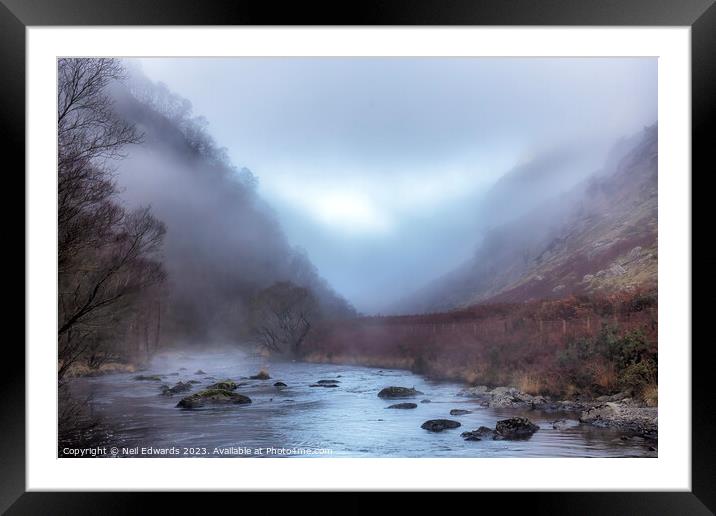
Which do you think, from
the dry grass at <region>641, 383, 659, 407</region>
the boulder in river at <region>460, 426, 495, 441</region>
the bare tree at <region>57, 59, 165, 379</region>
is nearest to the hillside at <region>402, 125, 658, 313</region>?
the dry grass at <region>641, 383, 659, 407</region>

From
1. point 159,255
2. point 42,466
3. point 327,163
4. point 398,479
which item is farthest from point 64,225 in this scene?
point 398,479

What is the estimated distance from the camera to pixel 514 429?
12.2 ft

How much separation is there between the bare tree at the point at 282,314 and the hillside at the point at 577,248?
2.64ft

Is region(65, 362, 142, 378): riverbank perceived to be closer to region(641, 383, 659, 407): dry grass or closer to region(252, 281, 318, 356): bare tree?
region(252, 281, 318, 356): bare tree

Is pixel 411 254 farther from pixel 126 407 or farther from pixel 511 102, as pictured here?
pixel 126 407

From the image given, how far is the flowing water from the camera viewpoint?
374cm

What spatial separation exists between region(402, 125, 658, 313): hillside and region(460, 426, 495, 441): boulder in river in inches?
38.4

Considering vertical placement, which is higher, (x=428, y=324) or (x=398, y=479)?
(x=428, y=324)

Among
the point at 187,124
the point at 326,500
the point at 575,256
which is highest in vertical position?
the point at 187,124

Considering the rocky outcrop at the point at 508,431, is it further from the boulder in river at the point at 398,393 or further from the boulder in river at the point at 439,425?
the boulder in river at the point at 398,393

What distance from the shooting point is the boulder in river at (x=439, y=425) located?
3.77 m

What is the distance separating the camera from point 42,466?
3.56 meters

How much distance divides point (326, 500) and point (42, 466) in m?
2.12

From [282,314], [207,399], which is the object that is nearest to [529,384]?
[282,314]
